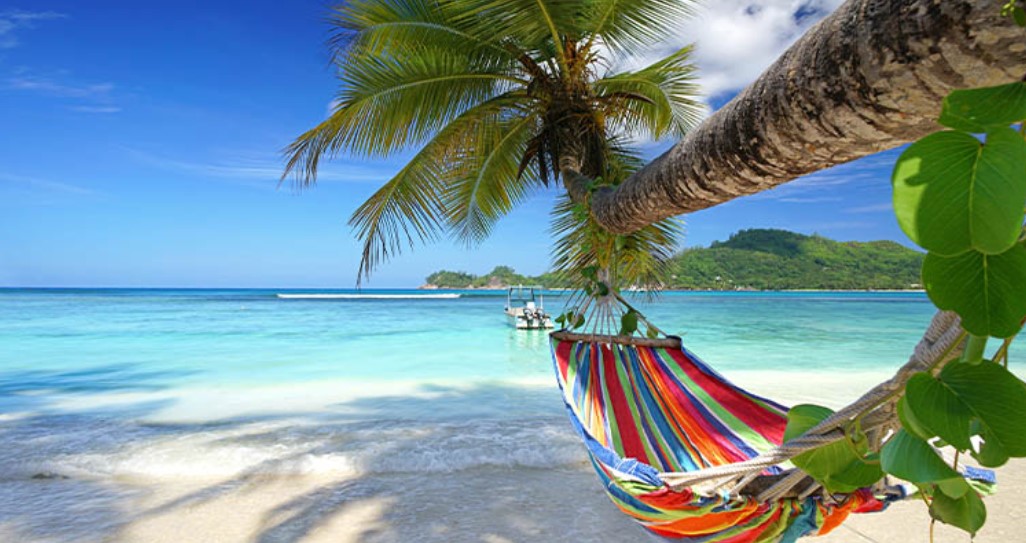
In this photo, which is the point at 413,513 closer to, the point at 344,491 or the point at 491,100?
the point at 344,491

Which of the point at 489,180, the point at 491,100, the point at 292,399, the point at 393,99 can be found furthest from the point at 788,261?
the point at 393,99

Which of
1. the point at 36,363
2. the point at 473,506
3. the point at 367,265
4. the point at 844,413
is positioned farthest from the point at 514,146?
the point at 36,363

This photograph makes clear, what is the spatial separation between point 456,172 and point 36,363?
22.3 feet

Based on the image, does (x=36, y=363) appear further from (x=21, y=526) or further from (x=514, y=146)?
(x=514, y=146)

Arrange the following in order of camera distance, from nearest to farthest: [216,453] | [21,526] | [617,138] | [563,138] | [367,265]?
[21,526] → [563,138] → [216,453] → [367,265] → [617,138]

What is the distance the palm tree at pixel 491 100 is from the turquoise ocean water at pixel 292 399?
123cm

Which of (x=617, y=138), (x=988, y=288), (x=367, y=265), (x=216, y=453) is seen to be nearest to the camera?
(x=988, y=288)

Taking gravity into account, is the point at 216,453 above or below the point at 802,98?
below

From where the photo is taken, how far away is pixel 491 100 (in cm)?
345

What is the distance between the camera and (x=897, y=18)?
0.50 m

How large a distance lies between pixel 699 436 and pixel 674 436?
0.08 meters

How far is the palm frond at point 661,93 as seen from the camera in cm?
373

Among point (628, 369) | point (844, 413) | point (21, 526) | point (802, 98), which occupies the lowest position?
point (21, 526)

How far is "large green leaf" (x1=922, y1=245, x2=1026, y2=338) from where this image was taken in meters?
0.17
